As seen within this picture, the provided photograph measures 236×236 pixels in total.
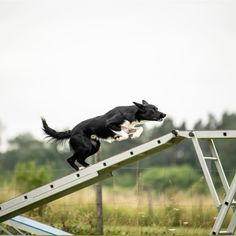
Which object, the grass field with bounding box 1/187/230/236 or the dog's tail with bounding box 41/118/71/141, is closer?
the dog's tail with bounding box 41/118/71/141

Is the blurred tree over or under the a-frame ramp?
over

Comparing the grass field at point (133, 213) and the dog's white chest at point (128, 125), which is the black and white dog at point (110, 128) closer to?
the dog's white chest at point (128, 125)

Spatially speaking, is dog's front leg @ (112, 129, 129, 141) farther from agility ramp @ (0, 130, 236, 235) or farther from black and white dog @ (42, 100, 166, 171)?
agility ramp @ (0, 130, 236, 235)

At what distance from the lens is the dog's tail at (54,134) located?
435 inches

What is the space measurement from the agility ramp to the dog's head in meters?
0.38

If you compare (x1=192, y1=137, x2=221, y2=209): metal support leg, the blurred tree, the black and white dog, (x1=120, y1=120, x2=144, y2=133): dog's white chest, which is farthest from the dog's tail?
the blurred tree

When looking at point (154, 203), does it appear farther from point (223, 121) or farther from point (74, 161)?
point (223, 121)

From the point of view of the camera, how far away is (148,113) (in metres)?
10.5

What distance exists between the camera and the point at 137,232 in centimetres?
1370

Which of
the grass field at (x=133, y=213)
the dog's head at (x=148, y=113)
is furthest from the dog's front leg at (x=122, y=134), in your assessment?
the grass field at (x=133, y=213)

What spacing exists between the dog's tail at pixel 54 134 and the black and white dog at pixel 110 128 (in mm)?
50

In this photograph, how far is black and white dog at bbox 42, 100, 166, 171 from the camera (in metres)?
10.4

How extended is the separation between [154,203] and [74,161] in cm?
382

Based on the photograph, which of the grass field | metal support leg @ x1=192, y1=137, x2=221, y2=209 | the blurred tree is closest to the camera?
metal support leg @ x1=192, y1=137, x2=221, y2=209
